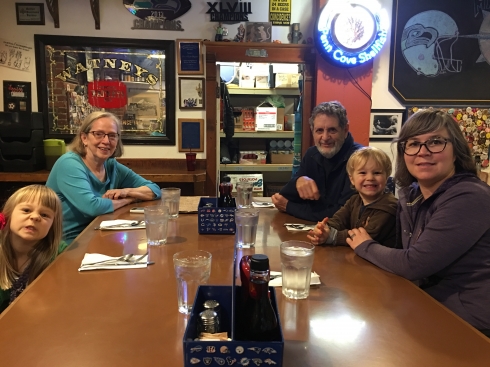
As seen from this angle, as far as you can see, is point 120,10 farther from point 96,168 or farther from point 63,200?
point 63,200

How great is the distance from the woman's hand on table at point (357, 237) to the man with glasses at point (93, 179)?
4.27 ft

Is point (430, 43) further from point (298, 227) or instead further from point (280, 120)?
point (298, 227)

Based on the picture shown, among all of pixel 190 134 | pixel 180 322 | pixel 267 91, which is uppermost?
pixel 267 91

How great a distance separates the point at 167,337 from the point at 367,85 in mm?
3538

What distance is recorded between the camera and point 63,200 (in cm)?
215

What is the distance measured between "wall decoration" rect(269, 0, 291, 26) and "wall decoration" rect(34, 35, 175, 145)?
103cm

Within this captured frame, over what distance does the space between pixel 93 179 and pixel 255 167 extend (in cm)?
232

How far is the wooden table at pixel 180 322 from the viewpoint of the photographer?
2.66 ft

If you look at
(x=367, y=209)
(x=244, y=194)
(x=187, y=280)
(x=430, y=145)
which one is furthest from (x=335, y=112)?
(x=187, y=280)

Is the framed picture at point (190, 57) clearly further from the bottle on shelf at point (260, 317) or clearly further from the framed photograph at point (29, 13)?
the bottle on shelf at point (260, 317)

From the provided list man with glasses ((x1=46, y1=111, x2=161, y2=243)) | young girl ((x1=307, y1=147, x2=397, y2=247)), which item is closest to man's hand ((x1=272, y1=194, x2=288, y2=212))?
young girl ((x1=307, y1=147, x2=397, y2=247))

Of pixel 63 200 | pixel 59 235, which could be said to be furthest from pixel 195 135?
pixel 59 235

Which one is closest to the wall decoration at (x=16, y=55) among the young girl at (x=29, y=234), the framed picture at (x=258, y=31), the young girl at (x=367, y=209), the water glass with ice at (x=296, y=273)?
the framed picture at (x=258, y=31)

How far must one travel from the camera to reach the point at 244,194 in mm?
2076
